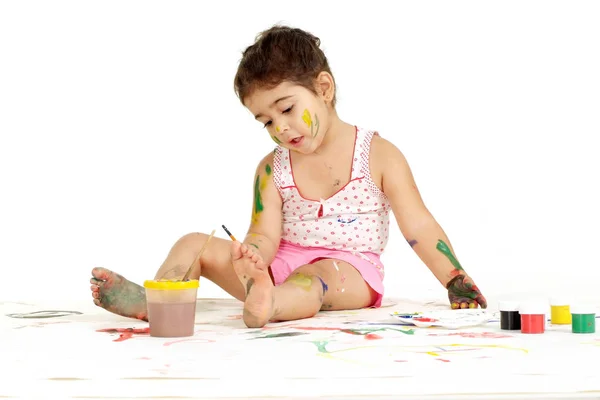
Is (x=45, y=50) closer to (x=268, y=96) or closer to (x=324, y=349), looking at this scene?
(x=268, y=96)

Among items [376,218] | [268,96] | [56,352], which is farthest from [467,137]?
[56,352]

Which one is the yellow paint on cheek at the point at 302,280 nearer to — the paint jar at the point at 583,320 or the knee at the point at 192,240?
the knee at the point at 192,240

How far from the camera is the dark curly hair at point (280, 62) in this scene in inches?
101

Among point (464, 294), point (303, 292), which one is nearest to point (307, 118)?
point (303, 292)

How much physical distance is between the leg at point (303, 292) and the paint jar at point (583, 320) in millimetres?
621

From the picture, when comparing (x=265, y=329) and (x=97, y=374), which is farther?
(x=265, y=329)

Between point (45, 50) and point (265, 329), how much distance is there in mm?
2378

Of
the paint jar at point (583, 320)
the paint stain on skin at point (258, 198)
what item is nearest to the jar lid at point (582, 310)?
the paint jar at point (583, 320)

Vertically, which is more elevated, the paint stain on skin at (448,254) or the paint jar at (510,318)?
the paint stain on skin at (448,254)

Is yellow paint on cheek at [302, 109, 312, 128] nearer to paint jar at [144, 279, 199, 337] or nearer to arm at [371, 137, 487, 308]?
arm at [371, 137, 487, 308]

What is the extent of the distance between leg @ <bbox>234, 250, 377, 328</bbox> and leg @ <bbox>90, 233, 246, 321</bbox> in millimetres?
190

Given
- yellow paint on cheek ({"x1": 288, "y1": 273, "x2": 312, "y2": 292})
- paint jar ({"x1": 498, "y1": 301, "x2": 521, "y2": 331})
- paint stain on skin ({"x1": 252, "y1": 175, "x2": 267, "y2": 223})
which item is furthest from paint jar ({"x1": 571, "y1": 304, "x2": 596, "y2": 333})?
paint stain on skin ({"x1": 252, "y1": 175, "x2": 267, "y2": 223})

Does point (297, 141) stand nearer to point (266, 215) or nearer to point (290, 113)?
point (290, 113)

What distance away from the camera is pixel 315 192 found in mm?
2730
